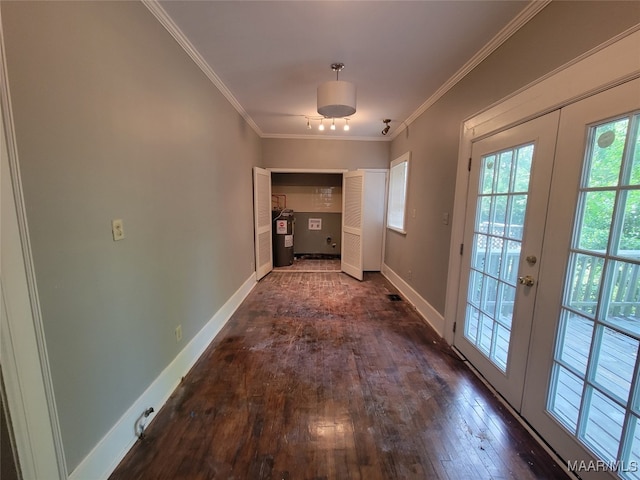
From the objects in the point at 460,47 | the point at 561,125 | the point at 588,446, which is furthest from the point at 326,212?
the point at 588,446

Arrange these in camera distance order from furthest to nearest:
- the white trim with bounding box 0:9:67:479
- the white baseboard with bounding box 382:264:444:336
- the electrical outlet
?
the white baseboard with bounding box 382:264:444:336 < the electrical outlet < the white trim with bounding box 0:9:67:479

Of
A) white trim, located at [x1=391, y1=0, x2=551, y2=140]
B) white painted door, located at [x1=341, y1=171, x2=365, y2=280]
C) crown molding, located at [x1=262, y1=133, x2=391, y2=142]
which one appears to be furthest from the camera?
crown molding, located at [x1=262, y1=133, x2=391, y2=142]

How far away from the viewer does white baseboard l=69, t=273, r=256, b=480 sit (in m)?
1.22

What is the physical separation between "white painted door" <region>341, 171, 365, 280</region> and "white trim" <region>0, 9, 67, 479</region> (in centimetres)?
390

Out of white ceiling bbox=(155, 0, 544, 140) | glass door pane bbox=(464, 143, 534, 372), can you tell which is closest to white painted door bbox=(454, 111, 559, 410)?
glass door pane bbox=(464, 143, 534, 372)

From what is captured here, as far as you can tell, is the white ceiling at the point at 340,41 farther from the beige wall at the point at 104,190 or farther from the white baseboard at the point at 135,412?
the white baseboard at the point at 135,412

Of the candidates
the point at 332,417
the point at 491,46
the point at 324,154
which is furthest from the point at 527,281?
the point at 324,154

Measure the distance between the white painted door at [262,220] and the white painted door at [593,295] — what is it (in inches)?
139

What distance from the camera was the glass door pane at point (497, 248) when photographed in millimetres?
1714

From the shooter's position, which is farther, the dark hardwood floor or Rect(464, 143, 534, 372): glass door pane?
Rect(464, 143, 534, 372): glass door pane

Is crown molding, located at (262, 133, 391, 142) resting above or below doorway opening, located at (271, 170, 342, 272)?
above

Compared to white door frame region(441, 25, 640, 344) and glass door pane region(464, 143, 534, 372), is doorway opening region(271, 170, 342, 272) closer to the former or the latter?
white door frame region(441, 25, 640, 344)

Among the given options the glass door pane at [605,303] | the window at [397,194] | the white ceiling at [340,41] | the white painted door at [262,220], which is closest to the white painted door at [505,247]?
the glass door pane at [605,303]

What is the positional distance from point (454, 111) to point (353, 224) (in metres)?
2.46
